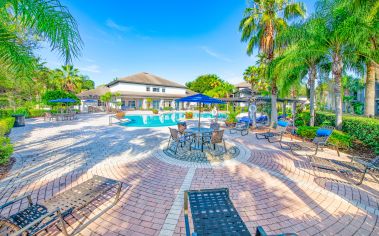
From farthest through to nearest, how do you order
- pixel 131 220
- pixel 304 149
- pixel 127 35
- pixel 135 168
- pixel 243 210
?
pixel 127 35 → pixel 304 149 → pixel 135 168 → pixel 243 210 → pixel 131 220

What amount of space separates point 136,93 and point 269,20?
99.4 feet

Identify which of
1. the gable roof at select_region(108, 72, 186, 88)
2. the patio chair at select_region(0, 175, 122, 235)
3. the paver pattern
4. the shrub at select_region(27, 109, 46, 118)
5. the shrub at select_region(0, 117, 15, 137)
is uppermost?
the gable roof at select_region(108, 72, 186, 88)

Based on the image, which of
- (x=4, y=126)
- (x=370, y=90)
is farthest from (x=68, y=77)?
(x=370, y=90)

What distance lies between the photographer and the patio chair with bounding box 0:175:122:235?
2436 millimetres

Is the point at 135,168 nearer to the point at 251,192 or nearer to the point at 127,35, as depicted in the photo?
the point at 251,192

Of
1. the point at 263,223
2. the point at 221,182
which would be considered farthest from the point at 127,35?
the point at 263,223

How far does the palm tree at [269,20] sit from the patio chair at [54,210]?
519 inches

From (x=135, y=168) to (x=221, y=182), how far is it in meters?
3.00

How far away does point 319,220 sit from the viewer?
10.5 ft

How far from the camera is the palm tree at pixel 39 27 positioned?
278 centimetres

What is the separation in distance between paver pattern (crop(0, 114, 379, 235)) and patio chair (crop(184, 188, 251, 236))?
65 cm

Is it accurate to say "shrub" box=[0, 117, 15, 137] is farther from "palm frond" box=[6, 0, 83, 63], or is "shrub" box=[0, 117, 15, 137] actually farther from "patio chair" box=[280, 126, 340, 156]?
"patio chair" box=[280, 126, 340, 156]

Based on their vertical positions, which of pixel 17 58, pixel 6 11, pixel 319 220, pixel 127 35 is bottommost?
pixel 319 220

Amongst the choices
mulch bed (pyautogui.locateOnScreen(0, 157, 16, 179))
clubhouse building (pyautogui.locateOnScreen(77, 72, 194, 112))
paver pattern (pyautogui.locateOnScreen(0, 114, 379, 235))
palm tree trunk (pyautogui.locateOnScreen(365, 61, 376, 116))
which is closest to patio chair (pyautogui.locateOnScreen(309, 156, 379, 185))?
paver pattern (pyautogui.locateOnScreen(0, 114, 379, 235))
